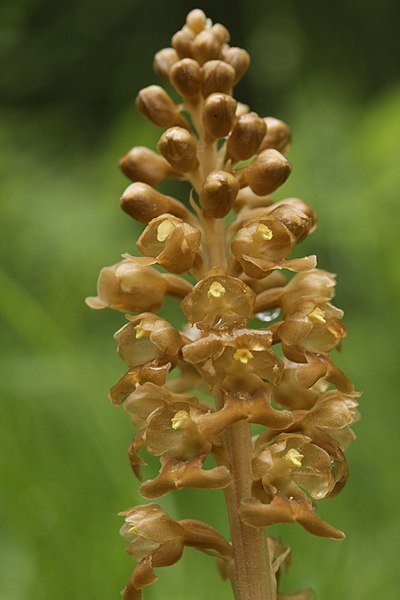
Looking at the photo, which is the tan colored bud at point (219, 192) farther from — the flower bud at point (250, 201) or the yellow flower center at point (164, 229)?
the flower bud at point (250, 201)

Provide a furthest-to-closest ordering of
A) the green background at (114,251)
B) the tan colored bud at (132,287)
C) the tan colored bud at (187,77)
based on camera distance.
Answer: the green background at (114,251), the tan colored bud at (187,77), the tan colored bud at (132,287)

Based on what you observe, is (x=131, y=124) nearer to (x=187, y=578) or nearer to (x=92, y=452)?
(x=92, y=452)

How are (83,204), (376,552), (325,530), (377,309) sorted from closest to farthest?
(325,530), (376,552), (377,309), (83,204)

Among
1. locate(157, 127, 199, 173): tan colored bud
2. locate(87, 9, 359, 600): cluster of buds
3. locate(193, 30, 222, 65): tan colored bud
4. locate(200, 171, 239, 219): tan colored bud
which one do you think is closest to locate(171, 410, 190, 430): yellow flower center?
locate(87, 9, 359, 600): cluster of buds

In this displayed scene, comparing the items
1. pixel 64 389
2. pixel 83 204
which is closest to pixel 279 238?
pixel 64 389

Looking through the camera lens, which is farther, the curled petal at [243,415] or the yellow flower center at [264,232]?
the yellow flower center at [264,232]

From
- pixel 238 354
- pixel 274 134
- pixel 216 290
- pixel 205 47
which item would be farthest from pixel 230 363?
pixel 205 47

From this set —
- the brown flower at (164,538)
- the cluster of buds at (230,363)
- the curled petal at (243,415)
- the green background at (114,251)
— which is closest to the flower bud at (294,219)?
the cluster of buds at (230,363)

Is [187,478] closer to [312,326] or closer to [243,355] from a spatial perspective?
[243,355]
